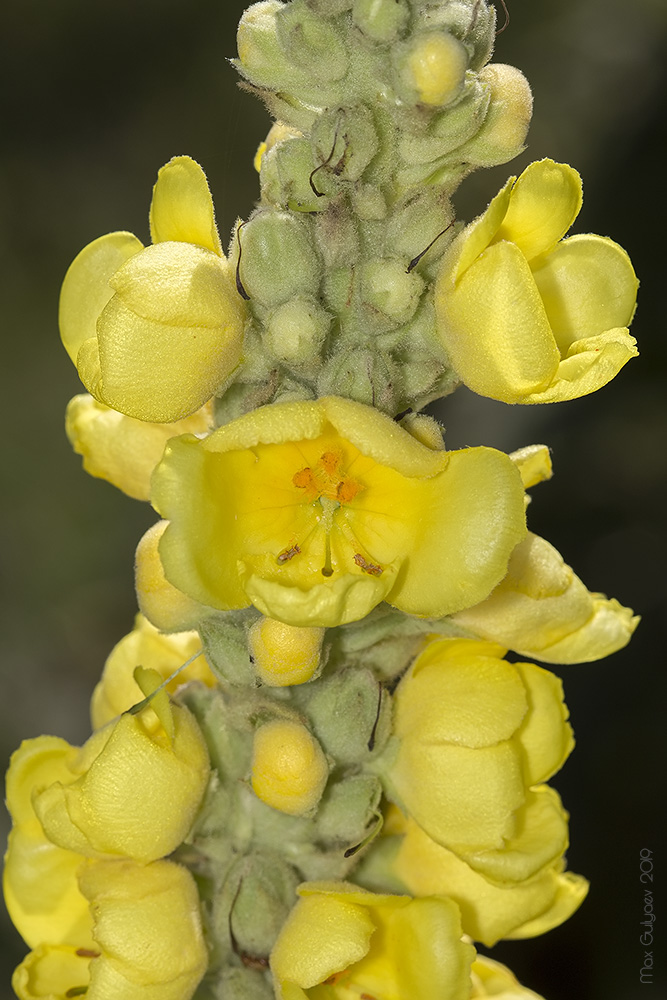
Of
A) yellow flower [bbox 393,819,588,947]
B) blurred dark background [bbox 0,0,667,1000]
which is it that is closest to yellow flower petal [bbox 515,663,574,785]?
yellow flower [bbox 393,819,588,947]

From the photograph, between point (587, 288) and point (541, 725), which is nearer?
point (587, 288)

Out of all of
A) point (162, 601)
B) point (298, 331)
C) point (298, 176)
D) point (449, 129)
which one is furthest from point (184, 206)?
point (162, 601)

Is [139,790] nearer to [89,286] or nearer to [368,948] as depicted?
[368,948]

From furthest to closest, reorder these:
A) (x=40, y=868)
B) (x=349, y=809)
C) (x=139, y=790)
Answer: (x=40, y=868)
(x=349, y=809)
(x=139, y=790)

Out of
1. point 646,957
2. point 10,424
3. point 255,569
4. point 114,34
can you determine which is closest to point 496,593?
point 255,569

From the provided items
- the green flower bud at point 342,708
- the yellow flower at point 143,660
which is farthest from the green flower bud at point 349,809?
the yellow flower at point 143,660

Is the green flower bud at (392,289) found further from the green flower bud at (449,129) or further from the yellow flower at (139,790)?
the yellow flower at (139,790)

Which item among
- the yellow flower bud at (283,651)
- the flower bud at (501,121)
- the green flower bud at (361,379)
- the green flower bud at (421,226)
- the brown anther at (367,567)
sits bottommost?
the yellow flower bud at (283,651)
